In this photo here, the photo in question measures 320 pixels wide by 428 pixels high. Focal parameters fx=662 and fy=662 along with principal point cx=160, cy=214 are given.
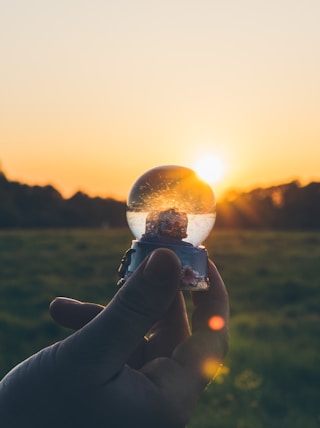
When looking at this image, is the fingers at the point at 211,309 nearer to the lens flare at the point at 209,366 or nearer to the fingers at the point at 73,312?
the lens flare at the point at 209,366

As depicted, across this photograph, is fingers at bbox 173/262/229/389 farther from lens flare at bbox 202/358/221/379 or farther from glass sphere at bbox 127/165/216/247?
glass sphere at bbox 127/165/216/247

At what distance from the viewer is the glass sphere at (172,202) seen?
10.2 feet

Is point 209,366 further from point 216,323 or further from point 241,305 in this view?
point 241,305

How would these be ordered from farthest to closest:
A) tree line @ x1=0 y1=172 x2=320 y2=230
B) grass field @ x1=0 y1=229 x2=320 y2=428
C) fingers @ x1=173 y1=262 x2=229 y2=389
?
tree line @ x1=0 y1=172 x2=320 y2=230 → grass field @ x1=0 y1=229 x2=320 y2=428 → fingers @ x1=173 y1=262 x2=229 y2=389

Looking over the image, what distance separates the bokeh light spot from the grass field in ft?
19.0

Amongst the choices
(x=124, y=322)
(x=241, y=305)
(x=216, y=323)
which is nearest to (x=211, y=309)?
(x=216, y=323)

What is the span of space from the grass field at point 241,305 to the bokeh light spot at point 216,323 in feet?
19.0

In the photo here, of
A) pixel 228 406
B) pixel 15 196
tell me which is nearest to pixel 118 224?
pixel 15 196

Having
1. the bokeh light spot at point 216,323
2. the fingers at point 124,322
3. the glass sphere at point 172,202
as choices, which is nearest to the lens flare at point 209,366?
the bokeh light spot at point 216,323

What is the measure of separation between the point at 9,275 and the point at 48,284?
5.16 ft

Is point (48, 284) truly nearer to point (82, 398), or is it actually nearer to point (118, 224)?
point (82, 398)

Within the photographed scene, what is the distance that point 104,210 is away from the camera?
116 ft

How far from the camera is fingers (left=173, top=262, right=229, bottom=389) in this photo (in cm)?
228

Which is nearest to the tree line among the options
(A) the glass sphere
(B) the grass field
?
(B) the grass field
